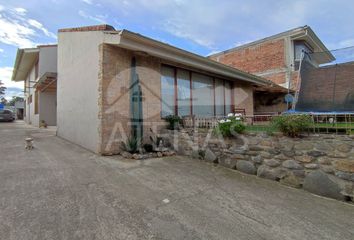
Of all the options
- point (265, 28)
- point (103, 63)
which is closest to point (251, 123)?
point (103, 63)

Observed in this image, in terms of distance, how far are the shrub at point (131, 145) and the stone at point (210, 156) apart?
82.1 inches

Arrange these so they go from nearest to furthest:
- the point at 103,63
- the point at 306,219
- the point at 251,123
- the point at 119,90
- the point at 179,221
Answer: the point at 179,221 < the point at 306,219 < the point at 251,123 < the point at 103,63 < the point at 119,90

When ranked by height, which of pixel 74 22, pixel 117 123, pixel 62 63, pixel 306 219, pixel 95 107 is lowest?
pixel 306 219

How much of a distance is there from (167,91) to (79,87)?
10.6ft

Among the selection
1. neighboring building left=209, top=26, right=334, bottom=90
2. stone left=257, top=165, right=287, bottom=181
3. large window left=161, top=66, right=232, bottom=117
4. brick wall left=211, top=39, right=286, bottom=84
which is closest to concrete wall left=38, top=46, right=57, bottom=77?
large window left=161, top=66, right=232, bottom=117

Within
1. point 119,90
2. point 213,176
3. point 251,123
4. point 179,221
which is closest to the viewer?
point 179,221

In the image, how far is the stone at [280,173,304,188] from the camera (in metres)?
4.01

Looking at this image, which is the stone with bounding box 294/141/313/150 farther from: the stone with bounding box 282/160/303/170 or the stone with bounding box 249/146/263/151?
the stone with bounding box 249/146/263/151

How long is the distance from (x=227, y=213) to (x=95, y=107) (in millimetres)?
4868

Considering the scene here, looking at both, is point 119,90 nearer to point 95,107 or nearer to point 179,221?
point 95,107

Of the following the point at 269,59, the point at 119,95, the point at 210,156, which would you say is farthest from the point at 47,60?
the point at 269,59

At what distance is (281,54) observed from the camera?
13562mm

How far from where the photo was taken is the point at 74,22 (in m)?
9.15

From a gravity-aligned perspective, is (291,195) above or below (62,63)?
below
